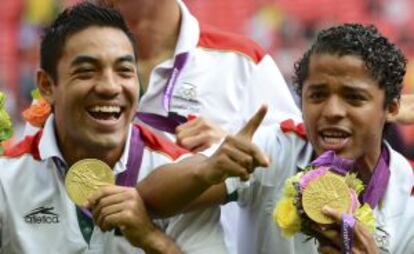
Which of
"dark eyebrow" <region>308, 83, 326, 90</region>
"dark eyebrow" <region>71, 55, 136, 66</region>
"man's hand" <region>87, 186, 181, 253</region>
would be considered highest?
"dark eyebrow" <region>308, 83, 326, 90</region>

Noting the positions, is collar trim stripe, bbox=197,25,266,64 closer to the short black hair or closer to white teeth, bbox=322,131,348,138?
the short black hair

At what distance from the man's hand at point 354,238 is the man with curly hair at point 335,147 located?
0.33m

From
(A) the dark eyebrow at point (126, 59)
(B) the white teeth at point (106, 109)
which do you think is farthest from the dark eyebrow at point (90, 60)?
(B) the white teeth at point (106, 109)

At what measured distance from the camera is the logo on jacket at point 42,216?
3709 millimetres

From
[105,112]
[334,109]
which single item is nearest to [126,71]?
[105,112]

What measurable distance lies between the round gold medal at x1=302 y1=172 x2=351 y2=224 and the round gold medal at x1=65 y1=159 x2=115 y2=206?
22.3 inches

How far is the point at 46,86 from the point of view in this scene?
154 inches

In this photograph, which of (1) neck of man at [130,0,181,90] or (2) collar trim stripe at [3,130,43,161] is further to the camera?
(1) neck of man at [130,0,181,90]

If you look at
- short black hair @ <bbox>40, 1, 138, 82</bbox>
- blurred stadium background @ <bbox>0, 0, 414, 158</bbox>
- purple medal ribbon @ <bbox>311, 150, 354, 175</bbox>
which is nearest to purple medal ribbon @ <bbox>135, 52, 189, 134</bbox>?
short black hair @ <bbox>40, 1, 138, 82</bbox>

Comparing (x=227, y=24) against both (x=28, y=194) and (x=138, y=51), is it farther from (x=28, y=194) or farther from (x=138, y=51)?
(x=28, y=194)

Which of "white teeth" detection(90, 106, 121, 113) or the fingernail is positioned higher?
the fingernail

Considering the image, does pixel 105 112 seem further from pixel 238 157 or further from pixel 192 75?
pixel 192 75

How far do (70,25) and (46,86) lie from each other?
0.66 ft

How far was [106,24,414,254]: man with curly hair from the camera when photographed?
3.64 meters
